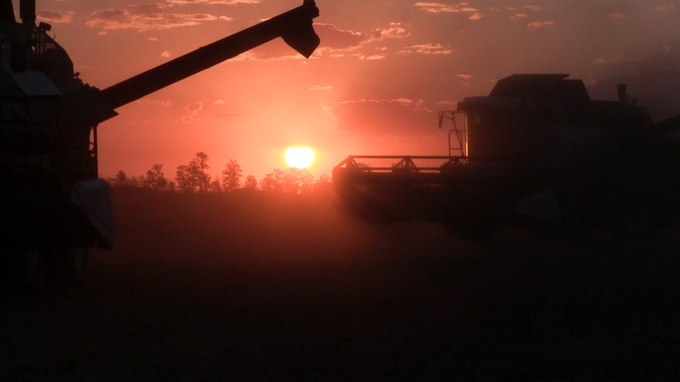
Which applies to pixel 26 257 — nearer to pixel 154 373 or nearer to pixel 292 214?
pixel 154 373

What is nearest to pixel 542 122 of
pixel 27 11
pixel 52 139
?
pixel 27 11

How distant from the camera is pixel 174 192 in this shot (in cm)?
3322

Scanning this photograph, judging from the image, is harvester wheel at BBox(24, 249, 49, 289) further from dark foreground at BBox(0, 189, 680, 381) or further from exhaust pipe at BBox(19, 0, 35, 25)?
exhaust pipe at BBox(19, 0, 35, 25)

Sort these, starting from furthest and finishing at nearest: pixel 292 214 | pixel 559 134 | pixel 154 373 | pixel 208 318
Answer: pixel 292 214
pixel 559 134
pixel 208 318
pixel 154 373

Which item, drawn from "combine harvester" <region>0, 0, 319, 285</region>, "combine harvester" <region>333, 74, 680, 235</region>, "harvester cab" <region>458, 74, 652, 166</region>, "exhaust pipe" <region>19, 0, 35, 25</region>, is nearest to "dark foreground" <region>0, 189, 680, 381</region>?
"combine harvester" <region>0, 0, 319, 285</region>

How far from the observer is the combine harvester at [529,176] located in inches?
787

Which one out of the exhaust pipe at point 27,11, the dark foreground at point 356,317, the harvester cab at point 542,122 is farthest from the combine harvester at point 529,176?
the exhaust pipe at point 27,11

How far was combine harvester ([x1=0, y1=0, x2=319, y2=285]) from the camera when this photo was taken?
10.2m

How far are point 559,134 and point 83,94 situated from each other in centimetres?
1379

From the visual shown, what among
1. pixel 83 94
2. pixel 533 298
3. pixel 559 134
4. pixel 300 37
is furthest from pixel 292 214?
pixel 533 298

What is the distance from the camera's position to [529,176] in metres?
20.3

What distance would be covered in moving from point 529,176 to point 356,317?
500 inches

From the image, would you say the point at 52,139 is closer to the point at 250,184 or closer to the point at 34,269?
the point at 34,269

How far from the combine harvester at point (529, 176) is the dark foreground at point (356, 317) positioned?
2.48 m
